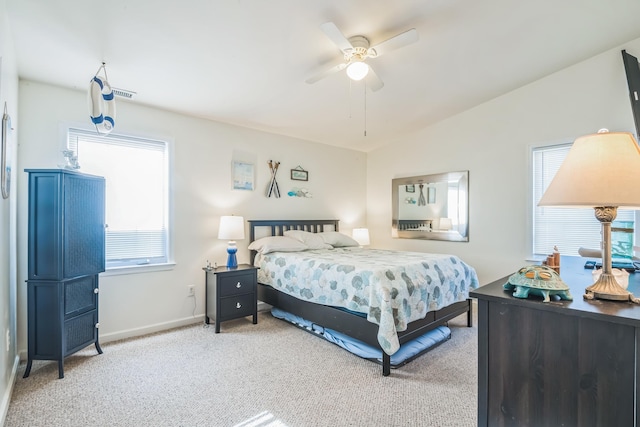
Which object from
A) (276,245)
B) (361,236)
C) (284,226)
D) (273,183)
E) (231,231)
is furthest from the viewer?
(361,236)

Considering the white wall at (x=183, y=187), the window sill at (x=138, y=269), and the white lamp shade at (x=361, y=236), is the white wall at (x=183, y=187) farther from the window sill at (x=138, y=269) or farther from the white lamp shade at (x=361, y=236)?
the white lamp shade at (x=361, y=236)

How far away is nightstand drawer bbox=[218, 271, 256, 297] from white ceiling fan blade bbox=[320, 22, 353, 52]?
102 inches

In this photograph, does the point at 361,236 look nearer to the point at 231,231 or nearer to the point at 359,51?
the point at 231,231

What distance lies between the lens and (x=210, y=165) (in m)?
3.97

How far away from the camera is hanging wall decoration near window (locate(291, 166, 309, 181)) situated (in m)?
4.84

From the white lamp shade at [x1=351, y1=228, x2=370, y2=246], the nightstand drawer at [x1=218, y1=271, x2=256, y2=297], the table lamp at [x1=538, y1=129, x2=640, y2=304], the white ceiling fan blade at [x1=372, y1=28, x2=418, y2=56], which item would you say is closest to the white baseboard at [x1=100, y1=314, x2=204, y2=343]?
the nightstand drawer at [x1=218, y1=271, x2=256, y2=297]

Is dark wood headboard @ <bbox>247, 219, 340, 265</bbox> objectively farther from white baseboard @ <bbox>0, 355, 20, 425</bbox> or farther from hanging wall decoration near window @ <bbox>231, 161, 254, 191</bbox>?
white baseboard @ <bbox>0, 355, 20, 425</bbox>

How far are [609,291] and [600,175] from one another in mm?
425

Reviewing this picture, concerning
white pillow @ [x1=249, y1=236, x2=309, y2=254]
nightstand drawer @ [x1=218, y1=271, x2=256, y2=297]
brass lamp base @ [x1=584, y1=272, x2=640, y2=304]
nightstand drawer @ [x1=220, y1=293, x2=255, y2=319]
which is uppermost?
brass lamp base @ [x1=584, y1=272, x2=640, y2=304]

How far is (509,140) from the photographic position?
163 inches

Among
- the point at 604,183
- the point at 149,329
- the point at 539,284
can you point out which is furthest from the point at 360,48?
the point at 149,329

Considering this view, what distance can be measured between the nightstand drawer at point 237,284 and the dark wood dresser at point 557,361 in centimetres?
284

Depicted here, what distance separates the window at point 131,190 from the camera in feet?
10.6

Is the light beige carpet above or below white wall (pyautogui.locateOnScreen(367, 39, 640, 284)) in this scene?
below
